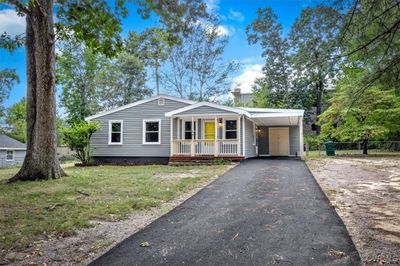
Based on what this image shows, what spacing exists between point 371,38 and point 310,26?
3.14 feet

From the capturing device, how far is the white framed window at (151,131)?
16875 mm

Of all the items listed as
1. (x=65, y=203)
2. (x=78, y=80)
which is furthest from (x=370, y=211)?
(x=78, y=80)

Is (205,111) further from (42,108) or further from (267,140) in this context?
(42,108)

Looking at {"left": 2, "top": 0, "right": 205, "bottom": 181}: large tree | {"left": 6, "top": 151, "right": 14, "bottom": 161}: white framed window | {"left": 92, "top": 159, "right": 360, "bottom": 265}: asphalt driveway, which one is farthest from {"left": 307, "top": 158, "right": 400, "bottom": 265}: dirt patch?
{"left": 6, "top": 151, "right": 14, "bottom": 161}: white framed window

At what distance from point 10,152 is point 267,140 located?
27041mm

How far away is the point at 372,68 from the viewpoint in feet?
16.5

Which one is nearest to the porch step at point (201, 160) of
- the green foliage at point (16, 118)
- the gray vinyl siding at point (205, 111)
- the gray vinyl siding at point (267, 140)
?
the gray vinyl siding at point (205, 111)

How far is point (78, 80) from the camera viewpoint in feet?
92.9

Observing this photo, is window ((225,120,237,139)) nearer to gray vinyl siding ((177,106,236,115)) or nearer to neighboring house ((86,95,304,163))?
neighboring house ((86,95,304,163))

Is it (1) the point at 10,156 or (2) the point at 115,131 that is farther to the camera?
(1) the point at 10,156

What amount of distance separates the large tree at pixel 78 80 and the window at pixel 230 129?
16.8m

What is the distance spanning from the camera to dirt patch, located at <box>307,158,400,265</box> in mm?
3137

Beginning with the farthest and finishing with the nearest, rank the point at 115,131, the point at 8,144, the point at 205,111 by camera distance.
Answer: the point at 8,144 → the point at 115,131 → the point at 205,111

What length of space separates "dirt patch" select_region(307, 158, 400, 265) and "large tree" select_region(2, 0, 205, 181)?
7.12m
